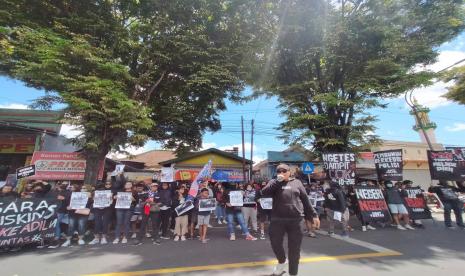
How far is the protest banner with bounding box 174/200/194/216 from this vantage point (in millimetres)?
8789

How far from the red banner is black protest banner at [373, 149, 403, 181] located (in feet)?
45.9

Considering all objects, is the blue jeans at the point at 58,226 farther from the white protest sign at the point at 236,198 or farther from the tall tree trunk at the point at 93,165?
the white protest sign at the point at 236,198

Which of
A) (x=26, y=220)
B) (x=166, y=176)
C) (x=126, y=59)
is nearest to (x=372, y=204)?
(x=166, y=176)

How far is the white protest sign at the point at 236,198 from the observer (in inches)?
352

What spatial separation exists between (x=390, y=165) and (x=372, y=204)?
Result: 2.00 meters

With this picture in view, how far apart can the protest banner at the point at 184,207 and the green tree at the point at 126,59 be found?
332 centimetres

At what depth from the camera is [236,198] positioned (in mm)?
9016

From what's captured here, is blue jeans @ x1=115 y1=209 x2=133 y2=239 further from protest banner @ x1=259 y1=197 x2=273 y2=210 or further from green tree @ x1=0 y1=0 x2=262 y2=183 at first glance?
protest banner @ x1=259 y1=197 x2=273 y2=210

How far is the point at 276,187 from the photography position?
16.8ft

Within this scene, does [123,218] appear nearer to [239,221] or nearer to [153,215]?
[153,215]

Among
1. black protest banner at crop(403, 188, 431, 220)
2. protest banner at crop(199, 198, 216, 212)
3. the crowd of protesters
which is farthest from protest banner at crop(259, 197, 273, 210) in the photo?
black protest banner at crop(403, 188, 431, 220)

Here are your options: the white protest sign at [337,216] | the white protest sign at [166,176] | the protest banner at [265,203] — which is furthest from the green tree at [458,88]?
the white protest sign at [166,176]

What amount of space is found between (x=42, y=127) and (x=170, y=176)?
13.5 metres

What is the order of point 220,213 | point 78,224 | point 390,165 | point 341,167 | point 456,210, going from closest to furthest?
Answer: point 78,224 → point 456,210 → point 341,167 → point 390,165 → point 220,213
